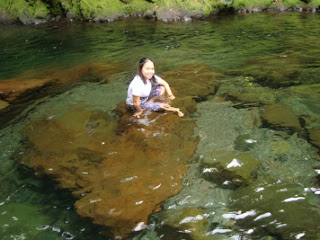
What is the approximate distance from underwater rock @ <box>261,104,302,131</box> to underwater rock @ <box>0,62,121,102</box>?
16.9 ft

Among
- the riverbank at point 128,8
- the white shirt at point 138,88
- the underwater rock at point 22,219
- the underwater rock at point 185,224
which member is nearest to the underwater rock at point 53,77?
the white shirt at point 138,88

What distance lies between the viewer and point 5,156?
5938 millimetres

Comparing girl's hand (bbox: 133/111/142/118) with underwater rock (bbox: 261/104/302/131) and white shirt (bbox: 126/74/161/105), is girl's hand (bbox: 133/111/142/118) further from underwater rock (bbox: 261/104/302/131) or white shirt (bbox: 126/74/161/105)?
underwater rock (bbox: 261/104/302/131)

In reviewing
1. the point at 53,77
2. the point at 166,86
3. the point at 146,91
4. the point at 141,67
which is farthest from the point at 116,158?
the point at 53,77

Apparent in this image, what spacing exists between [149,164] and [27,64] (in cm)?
913

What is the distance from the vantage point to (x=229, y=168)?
5.07 m

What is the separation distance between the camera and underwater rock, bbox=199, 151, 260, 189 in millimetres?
4801

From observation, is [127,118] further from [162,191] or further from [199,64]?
[199,64]

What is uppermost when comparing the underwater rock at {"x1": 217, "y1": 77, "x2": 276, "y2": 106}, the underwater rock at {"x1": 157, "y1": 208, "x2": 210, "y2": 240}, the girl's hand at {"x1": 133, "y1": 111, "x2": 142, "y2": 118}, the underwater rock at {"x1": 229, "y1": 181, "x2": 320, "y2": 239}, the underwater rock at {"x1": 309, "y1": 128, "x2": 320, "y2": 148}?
the underwater rock at {"x1": 217, "y1": 77, "x2": 276, "y2": 106}

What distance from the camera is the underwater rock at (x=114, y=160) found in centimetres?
448

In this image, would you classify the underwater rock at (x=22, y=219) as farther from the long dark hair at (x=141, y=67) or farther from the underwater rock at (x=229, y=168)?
the long dark hair at (x=141, y=67)

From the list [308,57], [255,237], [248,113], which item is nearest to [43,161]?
[255,237]

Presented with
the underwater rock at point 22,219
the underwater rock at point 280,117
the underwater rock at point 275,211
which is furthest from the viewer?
the underwater rock at point 280,117

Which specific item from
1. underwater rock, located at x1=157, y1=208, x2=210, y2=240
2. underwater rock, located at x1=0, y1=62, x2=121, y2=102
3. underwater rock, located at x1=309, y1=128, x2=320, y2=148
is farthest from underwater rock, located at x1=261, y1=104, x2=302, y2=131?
underwater rock, located at x1=0, y1=62, x2=121, y2=102
